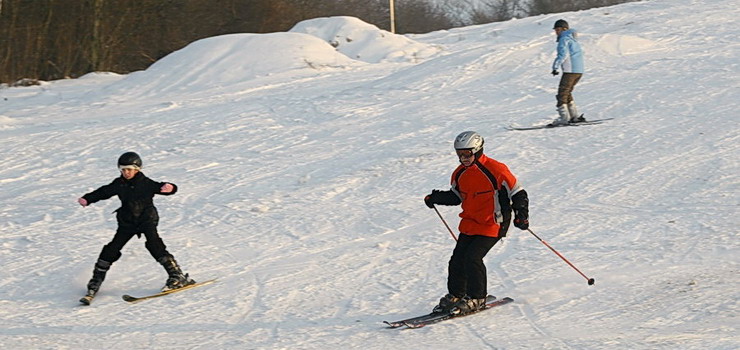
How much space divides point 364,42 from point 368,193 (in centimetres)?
1177

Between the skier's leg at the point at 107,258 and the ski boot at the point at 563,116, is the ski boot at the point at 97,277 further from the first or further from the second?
the ski boot at the point at 563,116

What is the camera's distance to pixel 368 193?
36.3 feet

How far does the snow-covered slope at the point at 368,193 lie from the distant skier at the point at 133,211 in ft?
0.98

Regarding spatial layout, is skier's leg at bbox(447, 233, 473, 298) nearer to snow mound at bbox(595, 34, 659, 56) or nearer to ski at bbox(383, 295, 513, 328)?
ski at bbox(383, 295, 513, 328)

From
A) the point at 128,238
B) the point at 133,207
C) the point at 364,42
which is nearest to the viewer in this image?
the point at 133,207

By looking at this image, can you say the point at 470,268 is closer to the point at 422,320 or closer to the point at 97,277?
the point at 422,320

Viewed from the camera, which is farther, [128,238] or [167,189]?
[128,238]

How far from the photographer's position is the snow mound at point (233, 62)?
18.9m

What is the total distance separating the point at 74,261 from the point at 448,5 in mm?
54447

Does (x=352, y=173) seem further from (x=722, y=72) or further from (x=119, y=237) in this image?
(x=722, y=72)

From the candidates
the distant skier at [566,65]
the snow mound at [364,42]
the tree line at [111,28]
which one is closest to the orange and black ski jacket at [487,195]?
the distant skier at [566,65]

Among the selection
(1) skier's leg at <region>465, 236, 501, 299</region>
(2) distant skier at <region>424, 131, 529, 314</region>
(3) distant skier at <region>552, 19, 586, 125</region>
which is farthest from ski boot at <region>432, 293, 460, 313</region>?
(3) distant skier at <region>552, 19, 586, 125</region>

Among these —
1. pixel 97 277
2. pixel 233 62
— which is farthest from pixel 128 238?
pixel 233 62

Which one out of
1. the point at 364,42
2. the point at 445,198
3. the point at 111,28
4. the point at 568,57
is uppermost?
the point at 111,28
